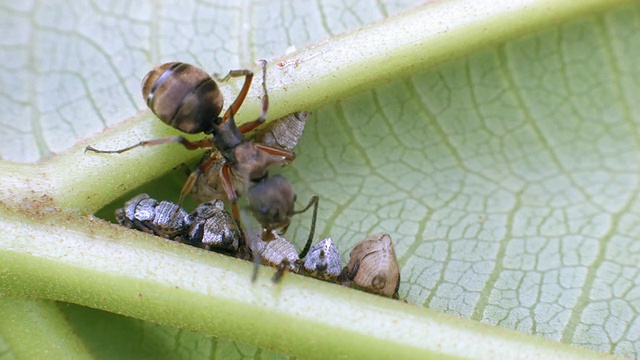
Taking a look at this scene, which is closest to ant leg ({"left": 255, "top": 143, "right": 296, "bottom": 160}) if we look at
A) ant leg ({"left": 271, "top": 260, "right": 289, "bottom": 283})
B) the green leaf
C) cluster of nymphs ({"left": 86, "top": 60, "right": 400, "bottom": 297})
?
A: cluster of nymphs ({"left": 86, "top": 60, "right": 400, "bottom": 297})

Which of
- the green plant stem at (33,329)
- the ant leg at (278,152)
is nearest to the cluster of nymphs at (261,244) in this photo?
the ant leg at (278,152)

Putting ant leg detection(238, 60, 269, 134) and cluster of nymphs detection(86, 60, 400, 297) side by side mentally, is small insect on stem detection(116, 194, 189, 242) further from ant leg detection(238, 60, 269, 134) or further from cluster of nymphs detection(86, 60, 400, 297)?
ant leg detection(238, 60, 269, 134)

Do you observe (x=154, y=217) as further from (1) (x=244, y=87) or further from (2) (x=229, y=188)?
(1) (x=244, y=87)

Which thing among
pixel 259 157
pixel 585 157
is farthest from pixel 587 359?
pixel 259 157

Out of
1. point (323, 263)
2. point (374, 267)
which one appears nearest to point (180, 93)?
point (323, 263)

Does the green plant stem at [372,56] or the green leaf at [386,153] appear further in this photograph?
the green plant stem at [372,56]

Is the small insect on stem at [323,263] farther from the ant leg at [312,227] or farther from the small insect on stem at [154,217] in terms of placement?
the small insect on stem at [154,217]

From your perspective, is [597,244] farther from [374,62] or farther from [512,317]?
[374,62]
